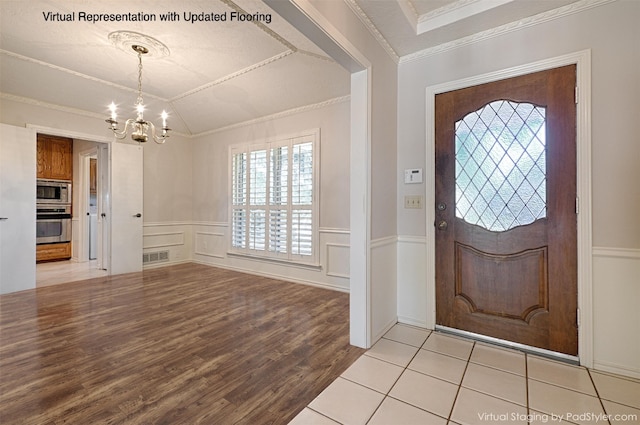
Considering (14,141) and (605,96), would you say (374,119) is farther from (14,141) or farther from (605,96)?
(14,141)

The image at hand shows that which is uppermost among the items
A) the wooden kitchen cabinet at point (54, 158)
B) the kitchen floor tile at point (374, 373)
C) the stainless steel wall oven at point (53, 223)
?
the wooden kitchen cabinet at point (54, 158)

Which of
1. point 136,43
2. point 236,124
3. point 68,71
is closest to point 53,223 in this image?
point 68,71

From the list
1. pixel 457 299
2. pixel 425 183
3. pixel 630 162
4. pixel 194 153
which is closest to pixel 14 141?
pixel 194 153

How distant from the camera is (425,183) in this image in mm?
2533

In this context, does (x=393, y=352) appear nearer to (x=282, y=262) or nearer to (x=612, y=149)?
(x=612, y=149)

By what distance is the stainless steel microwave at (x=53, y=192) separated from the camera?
5.49 metres

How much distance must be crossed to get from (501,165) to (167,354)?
119 inches

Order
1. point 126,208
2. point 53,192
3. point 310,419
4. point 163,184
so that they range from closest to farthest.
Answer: point 310,419, point 126,208, point 163,184, point 53,192

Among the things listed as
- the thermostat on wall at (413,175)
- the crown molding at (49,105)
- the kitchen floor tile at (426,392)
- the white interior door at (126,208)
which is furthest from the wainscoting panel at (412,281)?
the crown molding at (49,105)

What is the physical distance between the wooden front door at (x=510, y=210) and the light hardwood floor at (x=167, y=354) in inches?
44.7

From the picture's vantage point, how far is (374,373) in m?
1.85

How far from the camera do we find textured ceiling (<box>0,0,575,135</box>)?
2.23 m

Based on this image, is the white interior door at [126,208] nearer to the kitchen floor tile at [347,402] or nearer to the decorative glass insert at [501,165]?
the kitchen floor tile at [347,402]

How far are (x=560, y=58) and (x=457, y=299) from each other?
2009 mm
